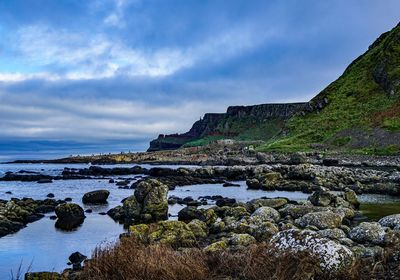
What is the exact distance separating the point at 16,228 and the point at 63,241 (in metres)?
5.21

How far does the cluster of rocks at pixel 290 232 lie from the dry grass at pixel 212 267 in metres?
A: 0.41

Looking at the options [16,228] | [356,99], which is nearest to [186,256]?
[16,228]

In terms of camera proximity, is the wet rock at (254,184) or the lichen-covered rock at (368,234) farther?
the wet rock at (254,184)

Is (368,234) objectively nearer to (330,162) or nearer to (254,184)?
(254,184)

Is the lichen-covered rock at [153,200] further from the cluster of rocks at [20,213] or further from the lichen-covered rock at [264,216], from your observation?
the cluster of rocks at [20,213]

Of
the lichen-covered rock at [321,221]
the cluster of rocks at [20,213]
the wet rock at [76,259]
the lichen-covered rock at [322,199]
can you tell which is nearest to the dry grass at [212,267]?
the wet rock at [76,259]

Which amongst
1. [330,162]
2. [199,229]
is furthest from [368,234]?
[330,162]

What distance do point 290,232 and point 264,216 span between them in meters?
13.8

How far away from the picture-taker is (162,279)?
8562mm

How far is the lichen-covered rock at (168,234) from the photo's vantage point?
18.2m

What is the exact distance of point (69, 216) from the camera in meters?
28.1

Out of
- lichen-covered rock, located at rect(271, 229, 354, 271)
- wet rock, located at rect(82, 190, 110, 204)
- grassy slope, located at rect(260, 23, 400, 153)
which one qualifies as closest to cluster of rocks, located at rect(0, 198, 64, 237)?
wet rock, located at rect(82, 190, 110, 204)

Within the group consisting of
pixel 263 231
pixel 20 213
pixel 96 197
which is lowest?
pixel 263 231

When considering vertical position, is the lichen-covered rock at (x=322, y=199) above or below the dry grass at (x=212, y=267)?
below
